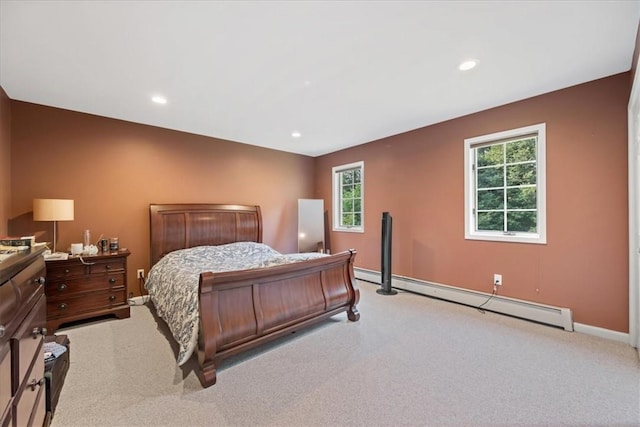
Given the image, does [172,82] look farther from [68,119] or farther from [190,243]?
[190,243]

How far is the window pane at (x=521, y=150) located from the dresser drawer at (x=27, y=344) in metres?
4.19

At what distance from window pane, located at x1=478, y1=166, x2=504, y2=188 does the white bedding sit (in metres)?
2.28

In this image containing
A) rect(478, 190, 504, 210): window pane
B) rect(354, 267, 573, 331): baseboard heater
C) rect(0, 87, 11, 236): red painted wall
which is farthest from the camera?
rect(478, 190, 504, 210): window pane

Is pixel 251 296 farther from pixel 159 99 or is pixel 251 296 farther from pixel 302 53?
pixel 159 99

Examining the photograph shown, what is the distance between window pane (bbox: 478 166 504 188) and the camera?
10.8 ft

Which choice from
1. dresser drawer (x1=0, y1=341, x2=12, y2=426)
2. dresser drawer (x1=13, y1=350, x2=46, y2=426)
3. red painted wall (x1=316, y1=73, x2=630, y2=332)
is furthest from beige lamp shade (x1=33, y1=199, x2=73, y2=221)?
red painted wall (x1=316, y1=73, x2=630, y2=332)

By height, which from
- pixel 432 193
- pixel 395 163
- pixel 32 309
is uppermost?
pixel 395 163

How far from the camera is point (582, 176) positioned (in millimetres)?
2666

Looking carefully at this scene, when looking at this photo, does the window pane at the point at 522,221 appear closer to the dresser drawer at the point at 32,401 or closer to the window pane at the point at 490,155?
the window pane at the point at 490,155

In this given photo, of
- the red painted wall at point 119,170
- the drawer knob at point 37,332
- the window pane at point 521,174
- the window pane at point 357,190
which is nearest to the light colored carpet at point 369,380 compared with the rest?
the drawer knob at point 37,332

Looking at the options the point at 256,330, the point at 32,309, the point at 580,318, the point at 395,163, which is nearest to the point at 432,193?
the point at 395,163

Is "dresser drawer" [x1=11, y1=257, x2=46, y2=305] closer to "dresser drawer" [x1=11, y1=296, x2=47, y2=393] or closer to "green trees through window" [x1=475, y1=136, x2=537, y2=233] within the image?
"dresser drawer" [x1=11, y1=296, x2=47, y2=393]

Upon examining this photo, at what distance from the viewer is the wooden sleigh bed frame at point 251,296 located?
6.54 feet

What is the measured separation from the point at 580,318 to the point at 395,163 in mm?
2842
